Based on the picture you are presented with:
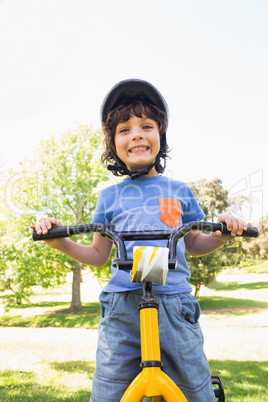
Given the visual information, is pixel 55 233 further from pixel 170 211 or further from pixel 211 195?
pixel 211 195

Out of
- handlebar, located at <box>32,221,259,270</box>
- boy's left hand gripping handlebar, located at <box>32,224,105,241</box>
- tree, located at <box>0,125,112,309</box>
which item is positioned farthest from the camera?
tree, located at <box>0,125,112,309</box>

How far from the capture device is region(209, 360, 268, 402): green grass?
13.7 feet

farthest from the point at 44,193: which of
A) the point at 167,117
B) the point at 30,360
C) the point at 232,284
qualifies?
the point at 232,284

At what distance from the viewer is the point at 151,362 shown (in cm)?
140

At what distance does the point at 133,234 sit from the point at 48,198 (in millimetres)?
18926

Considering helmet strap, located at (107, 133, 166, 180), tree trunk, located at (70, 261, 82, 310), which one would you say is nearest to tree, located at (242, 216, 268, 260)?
tree trunk, located at (70, 261, 82, 310)

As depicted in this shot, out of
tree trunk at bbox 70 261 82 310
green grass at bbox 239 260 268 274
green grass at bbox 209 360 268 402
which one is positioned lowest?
green grass at bbox 239 260 268 274

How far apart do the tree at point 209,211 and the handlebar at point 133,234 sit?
65.5 ft

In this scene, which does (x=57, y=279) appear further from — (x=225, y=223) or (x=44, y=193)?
(x=225, y=223)

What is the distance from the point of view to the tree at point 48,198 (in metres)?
19.5

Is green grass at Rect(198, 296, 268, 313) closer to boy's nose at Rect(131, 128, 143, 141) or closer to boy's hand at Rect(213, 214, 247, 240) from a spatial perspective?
boy's nose at Rect(131, 128, 143, 141)

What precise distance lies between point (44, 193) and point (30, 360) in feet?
47.7

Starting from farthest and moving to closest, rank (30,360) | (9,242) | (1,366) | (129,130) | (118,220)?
(9,242) → (30,360) → (1,366) → (129,130) → (118,220)

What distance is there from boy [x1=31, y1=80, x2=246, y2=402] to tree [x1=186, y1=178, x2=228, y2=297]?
19375 mm
